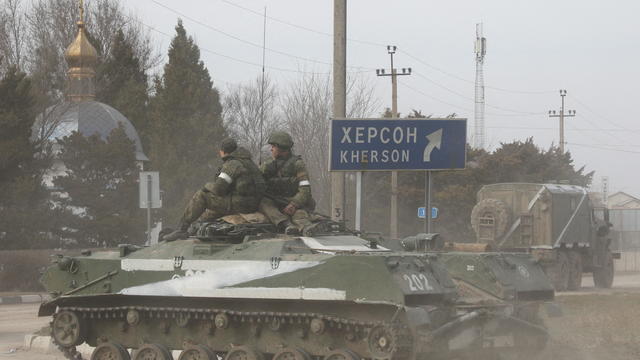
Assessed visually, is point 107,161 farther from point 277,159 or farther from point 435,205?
point 277,159

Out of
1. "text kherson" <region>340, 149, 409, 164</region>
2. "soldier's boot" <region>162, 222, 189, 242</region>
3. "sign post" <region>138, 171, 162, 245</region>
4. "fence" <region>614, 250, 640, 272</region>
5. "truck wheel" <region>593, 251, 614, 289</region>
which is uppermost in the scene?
"text kherson" <region>340, 149, 409, 164</region>

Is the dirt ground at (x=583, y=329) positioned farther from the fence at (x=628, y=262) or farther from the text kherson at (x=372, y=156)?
the fence at (x=628, y=262)

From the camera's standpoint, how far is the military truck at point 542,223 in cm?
3064

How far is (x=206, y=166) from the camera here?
156 feet

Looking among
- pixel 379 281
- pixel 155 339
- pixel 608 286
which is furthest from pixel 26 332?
pixel 608 286

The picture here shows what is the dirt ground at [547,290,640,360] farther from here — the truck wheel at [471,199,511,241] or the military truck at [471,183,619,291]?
the truck wheel at [471,199,511,241]

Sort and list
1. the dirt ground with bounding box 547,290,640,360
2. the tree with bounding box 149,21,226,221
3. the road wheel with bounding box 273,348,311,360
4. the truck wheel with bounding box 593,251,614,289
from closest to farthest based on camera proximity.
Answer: the road wheel with bounding box 273,348,311,360 → the dirt ground with bounding box 547,290,640,360 → the truck wheel with bounding box 593,251,614,289 → the tree with bounding box 149,21,226,221

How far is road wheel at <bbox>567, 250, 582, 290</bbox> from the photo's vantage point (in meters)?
30.8

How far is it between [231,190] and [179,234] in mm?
873

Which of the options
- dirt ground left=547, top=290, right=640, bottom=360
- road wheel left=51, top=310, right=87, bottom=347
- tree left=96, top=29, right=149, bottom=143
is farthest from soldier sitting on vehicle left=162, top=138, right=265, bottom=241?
tree left=96, top=29, right=149, bottom=143

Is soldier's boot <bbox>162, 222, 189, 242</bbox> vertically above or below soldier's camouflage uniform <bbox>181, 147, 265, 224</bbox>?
below

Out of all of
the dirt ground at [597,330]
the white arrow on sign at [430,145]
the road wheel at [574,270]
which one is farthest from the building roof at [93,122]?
the white arrow on sign at [430,145]

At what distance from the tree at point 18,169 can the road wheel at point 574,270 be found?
16.1m

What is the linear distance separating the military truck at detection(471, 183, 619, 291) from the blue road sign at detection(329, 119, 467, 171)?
13925 millimetres
